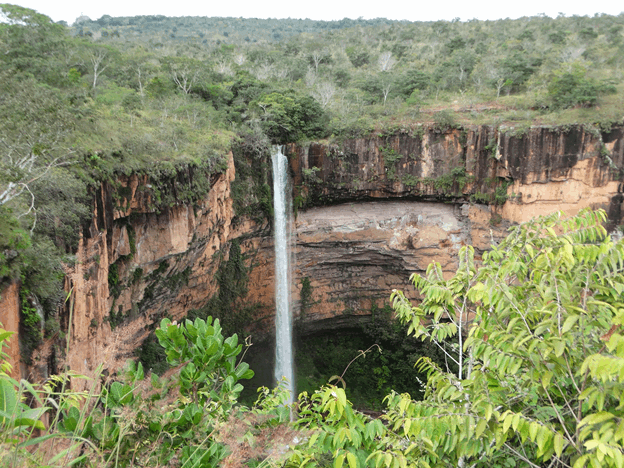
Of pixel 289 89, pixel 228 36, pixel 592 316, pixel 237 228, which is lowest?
pixel 237 228

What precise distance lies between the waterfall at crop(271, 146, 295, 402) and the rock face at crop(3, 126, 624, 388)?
1.49 ft

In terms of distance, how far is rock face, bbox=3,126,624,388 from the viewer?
13.4m

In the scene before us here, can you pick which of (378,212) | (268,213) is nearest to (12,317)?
(268,213)

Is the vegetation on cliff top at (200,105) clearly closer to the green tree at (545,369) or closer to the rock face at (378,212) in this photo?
the rock face at (378,212)

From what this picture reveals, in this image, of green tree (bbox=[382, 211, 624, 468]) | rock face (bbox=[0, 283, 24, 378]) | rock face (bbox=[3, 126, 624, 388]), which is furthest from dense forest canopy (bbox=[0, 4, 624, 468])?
rock face (bbox=[3, 126, 624, 388])

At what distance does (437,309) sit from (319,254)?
15.1 m

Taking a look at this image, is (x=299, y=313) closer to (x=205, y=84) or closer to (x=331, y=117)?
(x=331, y=117)

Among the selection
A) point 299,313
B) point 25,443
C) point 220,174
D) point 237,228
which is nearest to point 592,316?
point 25,443

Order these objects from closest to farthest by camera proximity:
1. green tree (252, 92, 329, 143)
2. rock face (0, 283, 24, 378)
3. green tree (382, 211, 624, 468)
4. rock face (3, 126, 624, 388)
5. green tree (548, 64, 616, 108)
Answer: green tree (382, 211, 624, 468) → rock face (0, 283, 24, 378) → rock face (3, 126, 624, 388) → green tree (548, 64, 616, 108) → green tree (252, 92, 329, 143)

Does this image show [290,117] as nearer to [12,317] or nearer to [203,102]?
[203,102]

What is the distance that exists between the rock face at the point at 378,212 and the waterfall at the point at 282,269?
453 mm

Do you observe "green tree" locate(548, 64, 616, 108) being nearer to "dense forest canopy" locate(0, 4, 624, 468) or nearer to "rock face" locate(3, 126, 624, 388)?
"dense forest canopy" locate(0, 4, 624, 468)

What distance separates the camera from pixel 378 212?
18.3 meters

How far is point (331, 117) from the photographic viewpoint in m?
18.3
